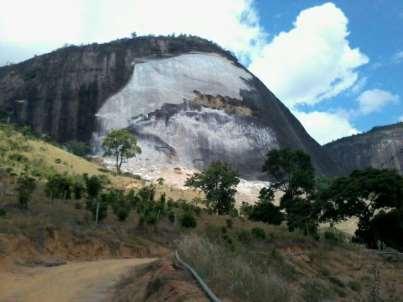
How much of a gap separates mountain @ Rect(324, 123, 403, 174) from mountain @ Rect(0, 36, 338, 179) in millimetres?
29941

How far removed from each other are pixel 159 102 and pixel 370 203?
143 feet

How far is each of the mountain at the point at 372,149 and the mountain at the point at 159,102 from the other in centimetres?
2994

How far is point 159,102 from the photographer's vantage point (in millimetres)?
77625

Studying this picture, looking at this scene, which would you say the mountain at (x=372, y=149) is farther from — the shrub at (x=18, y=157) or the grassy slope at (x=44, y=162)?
the shrub at (x=18, y=157)

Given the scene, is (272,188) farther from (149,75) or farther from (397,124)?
(397,124)

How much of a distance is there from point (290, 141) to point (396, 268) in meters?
56.9

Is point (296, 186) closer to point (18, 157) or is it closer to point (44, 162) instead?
point (44, 162)

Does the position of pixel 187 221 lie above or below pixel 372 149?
below

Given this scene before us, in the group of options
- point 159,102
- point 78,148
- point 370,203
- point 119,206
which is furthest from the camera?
point 159,102

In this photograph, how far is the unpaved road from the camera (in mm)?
12148

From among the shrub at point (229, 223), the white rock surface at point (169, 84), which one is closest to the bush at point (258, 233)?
the shrub at point (229, 223)

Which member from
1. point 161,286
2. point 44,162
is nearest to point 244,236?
point 161,286

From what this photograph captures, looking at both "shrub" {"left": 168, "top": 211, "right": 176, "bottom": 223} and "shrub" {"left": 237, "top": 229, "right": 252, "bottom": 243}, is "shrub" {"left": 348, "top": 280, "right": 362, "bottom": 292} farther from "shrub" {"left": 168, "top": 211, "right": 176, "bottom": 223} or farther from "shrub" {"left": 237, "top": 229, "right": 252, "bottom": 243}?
"shrub" {"left": 168, "top": 211, "right": 176, "bottom": 223}

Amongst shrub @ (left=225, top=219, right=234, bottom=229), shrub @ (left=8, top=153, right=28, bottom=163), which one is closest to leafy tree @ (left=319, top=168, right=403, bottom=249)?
shrub @ (left=225, top=219, right=234, bottom=229)
